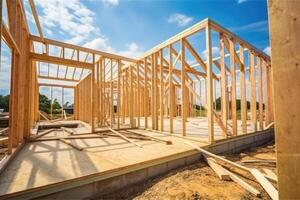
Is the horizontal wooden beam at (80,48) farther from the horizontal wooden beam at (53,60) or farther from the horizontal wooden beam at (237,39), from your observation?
the horizontal wooden beam at (237,39)

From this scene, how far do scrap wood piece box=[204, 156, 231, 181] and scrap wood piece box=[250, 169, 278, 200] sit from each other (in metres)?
0.38

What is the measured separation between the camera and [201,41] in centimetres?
644

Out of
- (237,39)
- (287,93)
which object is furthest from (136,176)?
(237,39)

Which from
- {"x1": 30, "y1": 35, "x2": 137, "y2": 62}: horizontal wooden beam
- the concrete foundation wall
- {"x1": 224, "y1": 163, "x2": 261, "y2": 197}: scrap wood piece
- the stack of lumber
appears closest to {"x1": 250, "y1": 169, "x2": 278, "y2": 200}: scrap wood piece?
the stack of lumber

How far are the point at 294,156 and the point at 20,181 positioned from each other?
254 centimetres

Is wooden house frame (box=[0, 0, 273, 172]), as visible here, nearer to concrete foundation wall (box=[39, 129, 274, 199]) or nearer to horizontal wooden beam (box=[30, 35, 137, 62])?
horizontal wooden beam (box=[30, 35, 137, 62])

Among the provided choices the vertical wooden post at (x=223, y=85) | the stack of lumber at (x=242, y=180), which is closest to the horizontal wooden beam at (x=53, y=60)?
the vertical wooden post at (x=223, y=85)

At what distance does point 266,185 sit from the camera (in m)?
2.23

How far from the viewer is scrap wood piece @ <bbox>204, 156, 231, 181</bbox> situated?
2.56 metres

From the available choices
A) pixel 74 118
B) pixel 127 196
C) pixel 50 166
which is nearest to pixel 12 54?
pixel 50 166

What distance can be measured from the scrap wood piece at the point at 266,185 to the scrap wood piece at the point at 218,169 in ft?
1.25

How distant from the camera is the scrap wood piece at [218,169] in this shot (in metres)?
2.56

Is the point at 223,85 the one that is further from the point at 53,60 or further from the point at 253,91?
the point at 53,60

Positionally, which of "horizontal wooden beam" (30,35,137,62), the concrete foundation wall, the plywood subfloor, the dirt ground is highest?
"horizontal wooden beam" (30,35,137,62)
